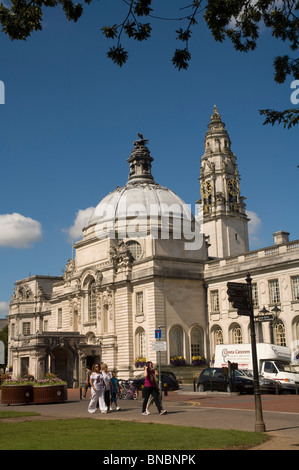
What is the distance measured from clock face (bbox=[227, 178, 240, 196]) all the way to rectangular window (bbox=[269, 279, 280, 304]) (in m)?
34.5

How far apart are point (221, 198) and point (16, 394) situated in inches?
2181

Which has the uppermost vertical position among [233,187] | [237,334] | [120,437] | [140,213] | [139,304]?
[233,187]

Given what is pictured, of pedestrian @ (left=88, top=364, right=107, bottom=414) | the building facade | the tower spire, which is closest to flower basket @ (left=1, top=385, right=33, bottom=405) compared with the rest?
pedestrian @ (left=88, top=364, right=107, bottom=414)

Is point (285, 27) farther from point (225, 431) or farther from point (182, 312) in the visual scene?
point (182, 312)

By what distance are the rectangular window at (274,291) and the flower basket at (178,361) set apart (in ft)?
31.5

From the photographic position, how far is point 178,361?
49125 millimetres

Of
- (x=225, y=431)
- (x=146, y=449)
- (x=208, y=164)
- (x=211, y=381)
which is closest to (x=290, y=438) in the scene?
(x=225, y=431)

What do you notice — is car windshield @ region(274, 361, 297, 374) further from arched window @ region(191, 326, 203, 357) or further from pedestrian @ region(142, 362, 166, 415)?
pedestrian @ region(142, 362, 166, 415)

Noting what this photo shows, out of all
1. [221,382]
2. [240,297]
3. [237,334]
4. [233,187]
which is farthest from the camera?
[233,187]

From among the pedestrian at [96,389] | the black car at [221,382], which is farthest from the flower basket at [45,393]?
the black car at [221,382]

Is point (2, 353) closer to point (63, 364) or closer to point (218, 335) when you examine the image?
point (63, 364)

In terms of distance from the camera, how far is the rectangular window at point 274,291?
45925 millimetres

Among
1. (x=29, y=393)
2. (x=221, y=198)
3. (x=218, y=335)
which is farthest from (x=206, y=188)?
(x=29, y=393)

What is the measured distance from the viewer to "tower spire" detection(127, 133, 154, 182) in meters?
72.7
